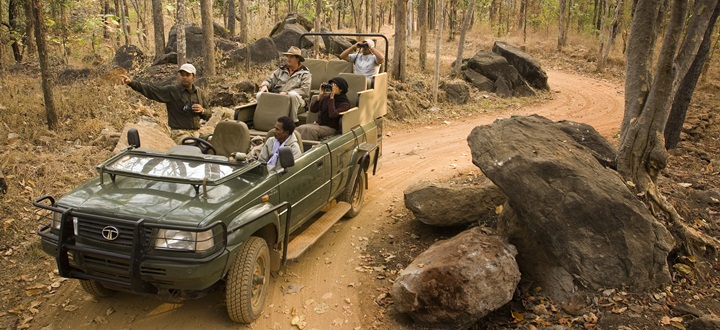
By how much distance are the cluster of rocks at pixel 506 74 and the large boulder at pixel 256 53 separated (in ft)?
22.5

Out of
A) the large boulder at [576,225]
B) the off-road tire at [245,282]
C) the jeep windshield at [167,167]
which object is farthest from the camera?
the large boulder at [576,225]

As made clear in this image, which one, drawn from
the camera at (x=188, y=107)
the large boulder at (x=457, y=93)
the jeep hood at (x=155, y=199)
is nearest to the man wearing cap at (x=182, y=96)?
the camera at (x=188, y=107)

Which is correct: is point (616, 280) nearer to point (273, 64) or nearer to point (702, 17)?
point (702, 17)

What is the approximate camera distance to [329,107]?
24.4ft

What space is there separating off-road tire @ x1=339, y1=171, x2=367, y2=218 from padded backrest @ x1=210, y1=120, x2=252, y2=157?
177 cm

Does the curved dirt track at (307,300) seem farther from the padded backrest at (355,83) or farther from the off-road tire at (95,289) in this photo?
the padded backrest at (355,83)

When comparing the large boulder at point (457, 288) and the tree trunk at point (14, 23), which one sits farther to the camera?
the tree trunk at point (14, 23)

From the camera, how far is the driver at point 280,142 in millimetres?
6047

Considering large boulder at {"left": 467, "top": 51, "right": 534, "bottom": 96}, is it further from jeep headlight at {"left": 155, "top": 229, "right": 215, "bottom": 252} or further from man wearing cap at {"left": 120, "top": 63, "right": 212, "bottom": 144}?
jeep headlight at {"left": 155, "top": 229, "right": 215, "bottom": 252}

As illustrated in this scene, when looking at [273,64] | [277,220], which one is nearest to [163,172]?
[277,220]

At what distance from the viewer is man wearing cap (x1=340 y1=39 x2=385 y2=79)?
9.86m

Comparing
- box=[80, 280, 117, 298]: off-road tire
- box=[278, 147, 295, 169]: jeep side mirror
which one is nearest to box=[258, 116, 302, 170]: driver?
box=[278, 147, 295, 169]: jeep side mirror

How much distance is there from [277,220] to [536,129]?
10.8ft

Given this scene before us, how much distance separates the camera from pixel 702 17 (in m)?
7.33
